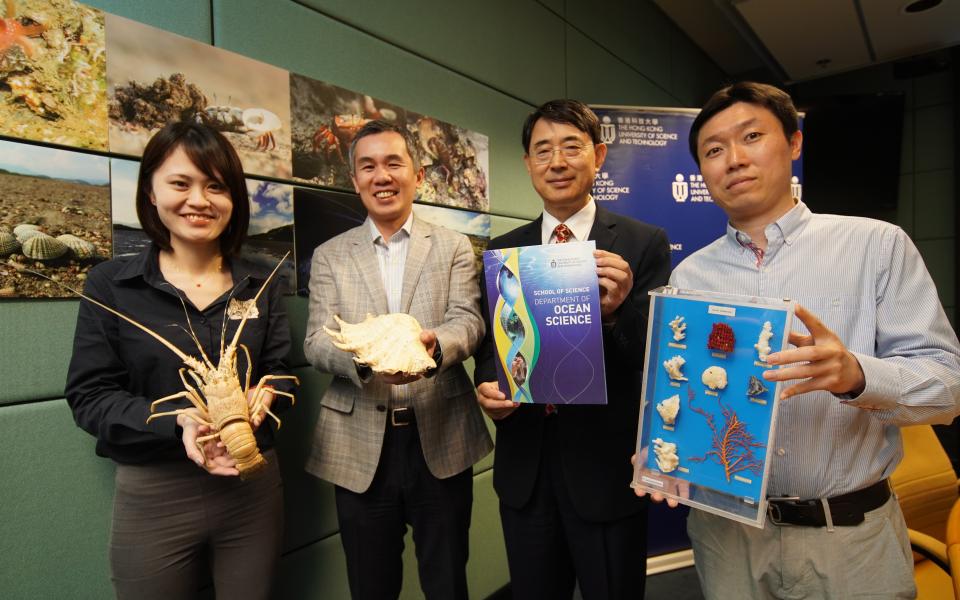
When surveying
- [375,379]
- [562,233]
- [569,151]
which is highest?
[569,151]

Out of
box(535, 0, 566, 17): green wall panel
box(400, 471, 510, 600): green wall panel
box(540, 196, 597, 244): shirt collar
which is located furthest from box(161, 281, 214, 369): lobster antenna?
box(535, 0, 566, 17): green wall panel

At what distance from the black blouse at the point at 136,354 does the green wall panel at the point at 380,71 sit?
1.02 metres

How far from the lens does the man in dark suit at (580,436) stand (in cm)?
151

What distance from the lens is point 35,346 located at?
5.00 feet

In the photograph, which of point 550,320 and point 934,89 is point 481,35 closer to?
point 550,320

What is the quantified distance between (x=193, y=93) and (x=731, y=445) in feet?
6.67

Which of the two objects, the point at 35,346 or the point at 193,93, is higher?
the point at 193,93

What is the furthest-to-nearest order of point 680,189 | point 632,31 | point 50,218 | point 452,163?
point 632,31 → point 680,189 → point 452,163 → point 50,218

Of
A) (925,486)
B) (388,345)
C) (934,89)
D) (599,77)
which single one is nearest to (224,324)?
(388,345)

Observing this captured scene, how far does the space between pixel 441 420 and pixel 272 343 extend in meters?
0.61

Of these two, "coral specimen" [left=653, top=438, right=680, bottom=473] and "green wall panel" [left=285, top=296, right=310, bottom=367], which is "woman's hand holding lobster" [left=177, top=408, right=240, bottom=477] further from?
"coral specimen" [left=653, top=438, right=680, bottom=473]

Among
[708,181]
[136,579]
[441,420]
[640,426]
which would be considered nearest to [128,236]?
[136,579]

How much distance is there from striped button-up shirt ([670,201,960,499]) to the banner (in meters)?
2.19

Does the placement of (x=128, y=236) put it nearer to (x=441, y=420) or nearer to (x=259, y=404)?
(x=259, y=404)
